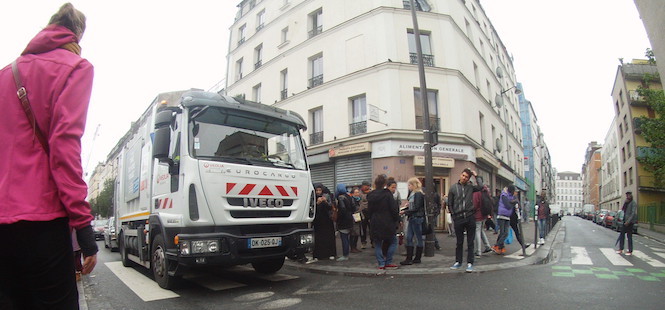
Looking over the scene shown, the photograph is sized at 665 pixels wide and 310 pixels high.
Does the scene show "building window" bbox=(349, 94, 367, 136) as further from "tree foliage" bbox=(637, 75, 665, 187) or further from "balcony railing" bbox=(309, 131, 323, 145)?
"tree foliage" bbox=(637, 75, 665, 187)

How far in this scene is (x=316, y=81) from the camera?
1973 centimetres

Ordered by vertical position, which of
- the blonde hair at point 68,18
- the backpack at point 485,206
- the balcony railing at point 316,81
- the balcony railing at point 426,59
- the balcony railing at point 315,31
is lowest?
the backpack at point 485,206

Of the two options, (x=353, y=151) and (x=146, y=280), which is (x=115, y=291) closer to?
(x=146, y=280)

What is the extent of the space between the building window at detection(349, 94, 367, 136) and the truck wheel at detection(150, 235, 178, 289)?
12.5m

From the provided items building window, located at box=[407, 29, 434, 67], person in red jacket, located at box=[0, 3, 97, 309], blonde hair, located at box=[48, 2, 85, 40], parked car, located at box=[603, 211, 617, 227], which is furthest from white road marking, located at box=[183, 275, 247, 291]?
parked car, located at box=[603, 211, 617, 227]

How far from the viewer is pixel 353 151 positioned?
16.9 m

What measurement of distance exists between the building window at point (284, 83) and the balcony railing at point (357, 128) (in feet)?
17.7

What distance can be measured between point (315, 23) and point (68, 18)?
790 inches

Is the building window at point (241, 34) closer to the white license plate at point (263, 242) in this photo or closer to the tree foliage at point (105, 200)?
the tree foliage at point (105, 200)

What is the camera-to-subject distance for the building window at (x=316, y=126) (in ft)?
63.2

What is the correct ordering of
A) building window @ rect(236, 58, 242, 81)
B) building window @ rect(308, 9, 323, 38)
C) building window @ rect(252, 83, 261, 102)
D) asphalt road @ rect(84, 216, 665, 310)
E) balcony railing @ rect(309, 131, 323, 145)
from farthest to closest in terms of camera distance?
building window @ rect(236, 58, 242, 81), building window @ rect(252, 83, 261, 102), building window @ rect(308, 9, 323, 38), balcony railing @ rect(309, 131, 323, 145), asphalt road @ rect(84, 216, 665, 310)

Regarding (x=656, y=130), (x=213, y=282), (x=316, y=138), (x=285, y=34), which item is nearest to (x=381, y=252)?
(x=213, y=282)

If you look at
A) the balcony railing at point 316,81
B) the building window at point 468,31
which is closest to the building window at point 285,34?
the balcony railing at point 316,81

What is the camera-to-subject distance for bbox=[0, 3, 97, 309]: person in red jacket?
1.55m
